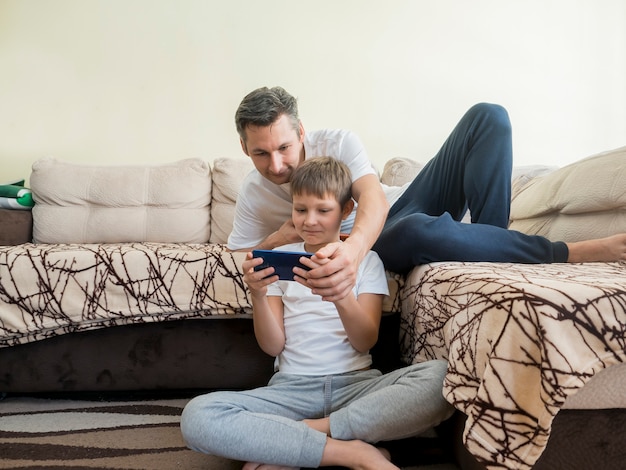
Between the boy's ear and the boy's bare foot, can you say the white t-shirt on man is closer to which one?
the boy's ear

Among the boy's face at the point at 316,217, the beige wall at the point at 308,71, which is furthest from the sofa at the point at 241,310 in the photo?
the beige wall at the point at 308,71

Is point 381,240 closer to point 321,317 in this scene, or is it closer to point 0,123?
point 321,317

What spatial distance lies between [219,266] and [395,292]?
44 cm

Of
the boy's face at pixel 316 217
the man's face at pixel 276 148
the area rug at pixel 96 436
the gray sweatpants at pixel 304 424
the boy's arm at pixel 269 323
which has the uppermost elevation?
the man's face at pixel 276 148

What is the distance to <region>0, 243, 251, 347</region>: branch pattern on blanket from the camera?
106cm

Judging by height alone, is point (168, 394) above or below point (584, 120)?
below

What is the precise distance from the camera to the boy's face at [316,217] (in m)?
0.92

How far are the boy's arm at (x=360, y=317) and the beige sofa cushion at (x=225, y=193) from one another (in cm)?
111

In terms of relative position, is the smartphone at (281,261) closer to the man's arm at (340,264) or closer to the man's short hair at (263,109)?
the man's arm at (340,264)

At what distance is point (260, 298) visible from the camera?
862mm

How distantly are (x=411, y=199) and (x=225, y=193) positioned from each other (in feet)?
3.06

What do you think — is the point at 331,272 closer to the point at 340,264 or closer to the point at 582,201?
the point at 340,264

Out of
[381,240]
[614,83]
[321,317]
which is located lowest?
[321,317]

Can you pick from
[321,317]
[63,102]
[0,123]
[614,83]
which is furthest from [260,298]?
[614,83]
